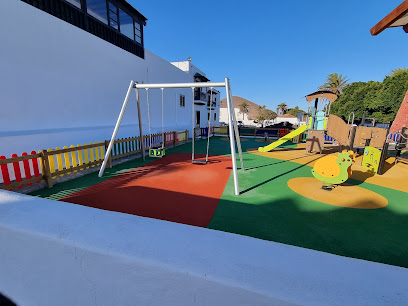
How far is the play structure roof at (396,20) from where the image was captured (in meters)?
3.64

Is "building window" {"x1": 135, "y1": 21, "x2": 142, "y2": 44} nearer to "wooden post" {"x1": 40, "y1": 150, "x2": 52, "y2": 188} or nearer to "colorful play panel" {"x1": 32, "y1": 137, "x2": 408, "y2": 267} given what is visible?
"colorful play panel" {"x1": 32, "y1": 137, "x2": 408, "y2": 267}

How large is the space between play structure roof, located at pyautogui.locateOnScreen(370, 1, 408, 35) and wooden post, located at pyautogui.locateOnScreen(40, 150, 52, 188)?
28.8ft

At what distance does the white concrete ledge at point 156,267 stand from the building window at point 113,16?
1215cm

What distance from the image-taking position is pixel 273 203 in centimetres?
461

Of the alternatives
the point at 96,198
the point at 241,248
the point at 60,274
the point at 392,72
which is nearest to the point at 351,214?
the point at 241,248

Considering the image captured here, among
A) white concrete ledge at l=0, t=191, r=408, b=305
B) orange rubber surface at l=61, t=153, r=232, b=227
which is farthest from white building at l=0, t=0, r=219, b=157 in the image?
white concrete ledge at l=0, t=191, r=408, b=305

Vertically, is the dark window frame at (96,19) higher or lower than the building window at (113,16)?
lower

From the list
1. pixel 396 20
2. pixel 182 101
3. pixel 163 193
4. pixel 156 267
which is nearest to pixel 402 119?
pixel 396 20

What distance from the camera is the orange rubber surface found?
13.3 feet

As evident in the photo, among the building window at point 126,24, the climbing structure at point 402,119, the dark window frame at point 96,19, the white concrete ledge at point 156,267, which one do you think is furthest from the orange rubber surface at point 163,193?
the climbing structure at point 402,119

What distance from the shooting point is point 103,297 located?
1379 millimetres

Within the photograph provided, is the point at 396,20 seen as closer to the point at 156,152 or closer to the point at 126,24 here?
the point at 156,152

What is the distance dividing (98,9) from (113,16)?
1.10 metres

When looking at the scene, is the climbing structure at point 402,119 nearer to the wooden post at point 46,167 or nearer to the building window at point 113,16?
the wooden post at point 46,167
